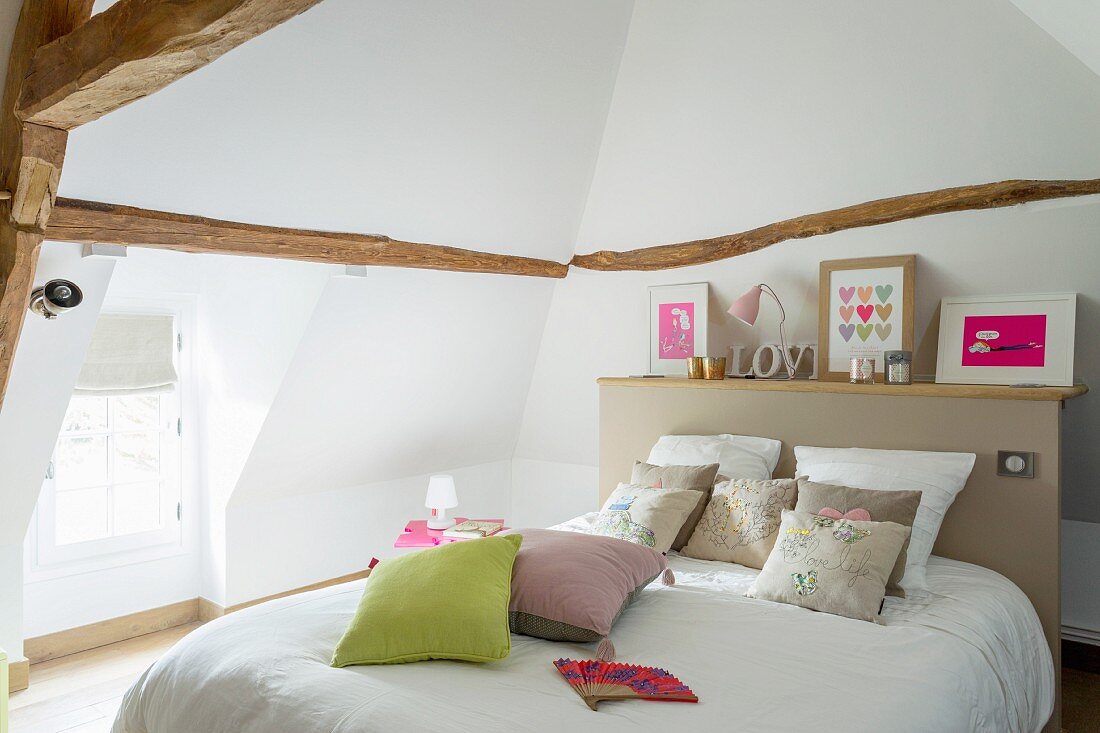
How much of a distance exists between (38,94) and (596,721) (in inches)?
80.2

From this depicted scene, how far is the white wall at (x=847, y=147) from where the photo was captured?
2.84 meters

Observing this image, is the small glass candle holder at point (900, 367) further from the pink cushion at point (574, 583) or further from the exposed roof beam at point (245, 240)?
the exposed roof beam at point (245, 240)

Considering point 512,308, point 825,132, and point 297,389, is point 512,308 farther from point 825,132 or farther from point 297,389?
point 825,132

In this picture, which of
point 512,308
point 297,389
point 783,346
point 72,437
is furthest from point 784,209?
point 72,437

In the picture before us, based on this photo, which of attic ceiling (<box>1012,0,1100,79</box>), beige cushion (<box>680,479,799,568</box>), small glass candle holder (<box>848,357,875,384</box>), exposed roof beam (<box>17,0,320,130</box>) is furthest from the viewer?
small glass candle holder (<box>848,357,875,384</box>)

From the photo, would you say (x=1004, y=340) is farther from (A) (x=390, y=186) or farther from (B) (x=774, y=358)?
(A) (x=390, y=186)

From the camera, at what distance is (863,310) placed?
3.29 m

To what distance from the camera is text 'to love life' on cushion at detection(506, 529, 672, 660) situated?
2082mm

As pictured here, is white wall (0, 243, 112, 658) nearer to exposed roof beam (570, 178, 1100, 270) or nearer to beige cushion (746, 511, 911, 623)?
exposed roof beam (570, 178, 1100, 270)

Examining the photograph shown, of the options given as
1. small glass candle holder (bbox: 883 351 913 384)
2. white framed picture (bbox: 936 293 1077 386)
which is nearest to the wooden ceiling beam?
small glass candle holder (bbox: 883 351 913 384)

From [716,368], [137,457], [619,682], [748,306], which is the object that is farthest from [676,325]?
[137,457]

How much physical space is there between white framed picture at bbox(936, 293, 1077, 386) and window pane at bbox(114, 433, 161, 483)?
3.62 meters

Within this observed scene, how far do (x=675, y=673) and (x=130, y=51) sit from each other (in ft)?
6.11

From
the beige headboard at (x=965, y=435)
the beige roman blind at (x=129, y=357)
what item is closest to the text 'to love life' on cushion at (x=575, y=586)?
the beige headboard at (x=965, y=435)
